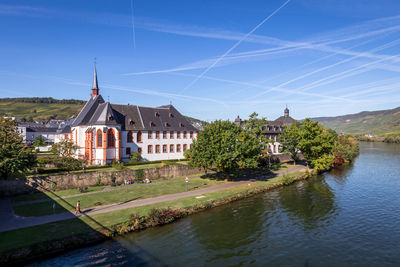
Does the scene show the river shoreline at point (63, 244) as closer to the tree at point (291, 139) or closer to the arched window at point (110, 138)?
the arched window at point (110, 138)

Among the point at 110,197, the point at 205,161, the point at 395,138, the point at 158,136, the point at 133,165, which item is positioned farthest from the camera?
the point at 395,138

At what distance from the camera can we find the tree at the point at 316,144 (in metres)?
57.8

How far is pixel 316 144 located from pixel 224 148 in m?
29.8

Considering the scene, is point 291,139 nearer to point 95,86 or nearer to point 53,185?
point 53,185

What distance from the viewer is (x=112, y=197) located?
34.5 m

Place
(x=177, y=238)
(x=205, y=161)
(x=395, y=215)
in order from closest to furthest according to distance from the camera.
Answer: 1. (x=177, y=238)
2. (x=395, y=215)
3. (x=205, y=161)

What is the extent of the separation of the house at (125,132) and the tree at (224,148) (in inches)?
887

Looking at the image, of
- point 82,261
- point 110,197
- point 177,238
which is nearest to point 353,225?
point 177,238

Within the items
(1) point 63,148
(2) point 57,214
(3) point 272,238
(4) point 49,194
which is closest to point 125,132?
(1) point 63,148

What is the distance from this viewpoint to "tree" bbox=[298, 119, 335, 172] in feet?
190

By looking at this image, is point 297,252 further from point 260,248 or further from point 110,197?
point 110,197

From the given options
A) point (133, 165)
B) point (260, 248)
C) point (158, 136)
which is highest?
point (158, 136)

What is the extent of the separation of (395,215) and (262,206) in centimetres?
1628

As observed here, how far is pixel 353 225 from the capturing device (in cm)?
2798
